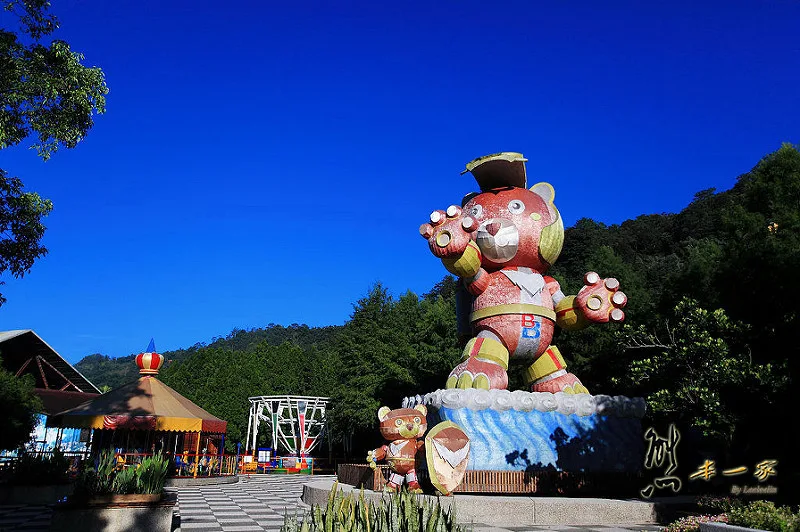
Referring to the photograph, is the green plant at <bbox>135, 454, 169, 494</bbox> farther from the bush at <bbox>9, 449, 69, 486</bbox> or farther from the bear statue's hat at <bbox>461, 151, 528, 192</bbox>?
the bear statue's hat at <bbox>461, 151, 528, 192</bbox>

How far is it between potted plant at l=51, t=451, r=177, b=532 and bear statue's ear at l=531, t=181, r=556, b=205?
10529 mm

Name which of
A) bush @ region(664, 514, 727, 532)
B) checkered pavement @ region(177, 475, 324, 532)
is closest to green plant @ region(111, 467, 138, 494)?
checkered pavement @ region(177, 475, 324, 532)

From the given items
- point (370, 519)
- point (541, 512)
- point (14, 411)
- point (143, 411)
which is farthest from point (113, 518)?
point (143, 411)

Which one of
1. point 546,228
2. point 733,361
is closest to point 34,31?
point 546,228

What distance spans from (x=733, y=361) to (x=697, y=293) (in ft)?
27.1

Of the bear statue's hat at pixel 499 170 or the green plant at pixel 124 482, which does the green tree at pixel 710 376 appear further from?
the green plant at pixel 124 482

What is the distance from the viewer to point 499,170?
1364 centimetres

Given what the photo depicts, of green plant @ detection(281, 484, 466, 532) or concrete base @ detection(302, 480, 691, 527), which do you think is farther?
concrete base @ detection(302, 480, 691, 527)

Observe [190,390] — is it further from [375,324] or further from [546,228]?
[546,228]

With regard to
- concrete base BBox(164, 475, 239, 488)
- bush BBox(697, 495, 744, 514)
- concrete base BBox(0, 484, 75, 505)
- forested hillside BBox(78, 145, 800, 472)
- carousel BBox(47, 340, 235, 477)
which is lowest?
concrete base BBox(164, 475, 239, 488)

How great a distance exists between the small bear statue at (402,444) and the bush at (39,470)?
6962mm

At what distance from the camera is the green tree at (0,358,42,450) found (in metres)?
13.2

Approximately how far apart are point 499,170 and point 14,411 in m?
12.9

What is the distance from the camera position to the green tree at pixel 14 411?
13.2 metres
